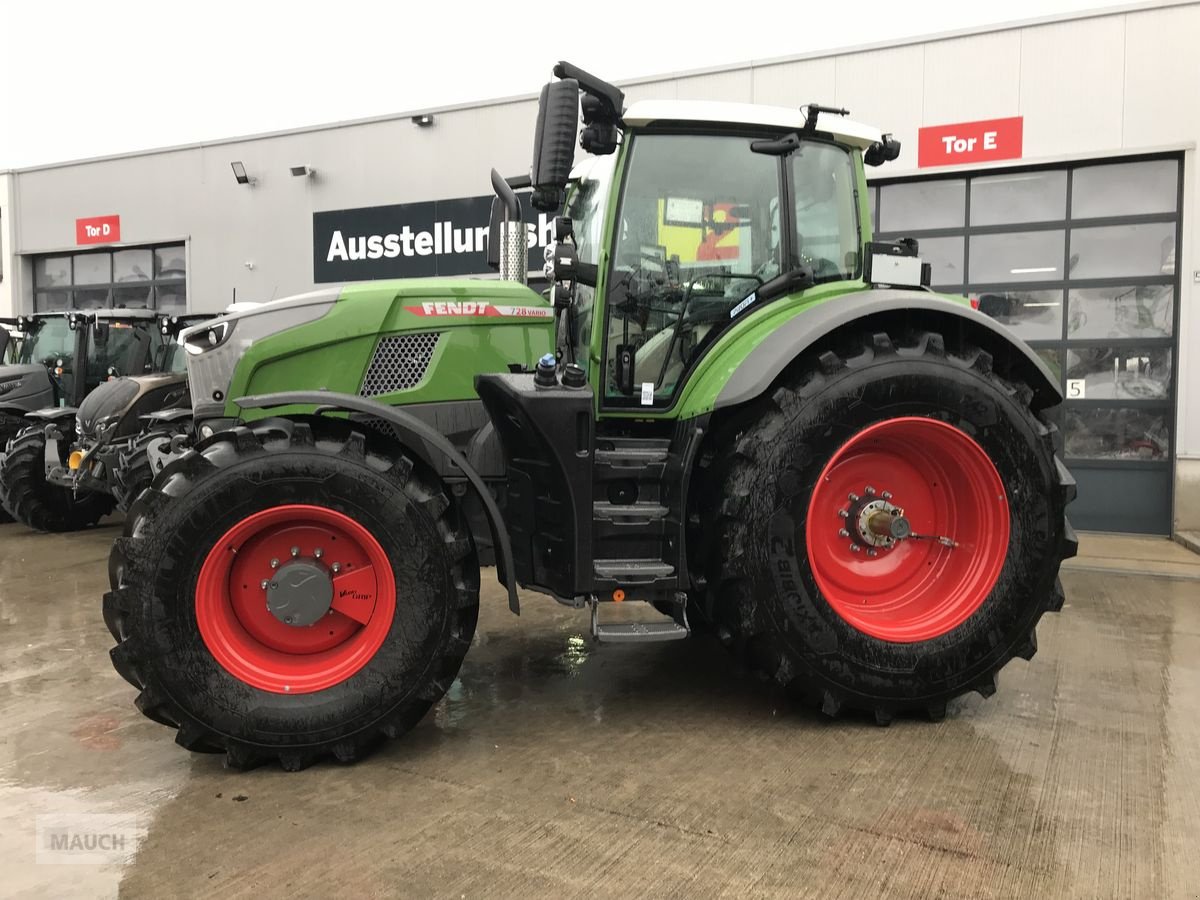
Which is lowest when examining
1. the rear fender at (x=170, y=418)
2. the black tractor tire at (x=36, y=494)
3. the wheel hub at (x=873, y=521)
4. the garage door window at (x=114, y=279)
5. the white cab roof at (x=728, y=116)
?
the black tractor tire at (x=36, y=494)

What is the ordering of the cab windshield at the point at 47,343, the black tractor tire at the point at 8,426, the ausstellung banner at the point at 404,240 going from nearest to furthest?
the black tractor tire at the point at 8,426, the cab windshield at the point at 47,343, the ausstellung banner at the point at 404,240

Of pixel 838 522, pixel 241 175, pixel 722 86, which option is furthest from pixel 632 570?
pixel 241 175

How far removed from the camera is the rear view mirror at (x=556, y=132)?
118 inches

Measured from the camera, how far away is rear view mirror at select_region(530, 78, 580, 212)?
3004 millimetres

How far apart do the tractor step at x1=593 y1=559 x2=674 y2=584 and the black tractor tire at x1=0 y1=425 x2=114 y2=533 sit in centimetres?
673

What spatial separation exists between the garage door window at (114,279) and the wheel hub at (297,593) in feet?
37.7

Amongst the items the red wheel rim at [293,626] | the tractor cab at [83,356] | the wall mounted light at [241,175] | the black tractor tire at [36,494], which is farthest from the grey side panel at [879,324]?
the wall mounted light at [241,175]

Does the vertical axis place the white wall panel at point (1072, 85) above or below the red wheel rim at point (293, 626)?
above

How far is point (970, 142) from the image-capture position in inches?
335

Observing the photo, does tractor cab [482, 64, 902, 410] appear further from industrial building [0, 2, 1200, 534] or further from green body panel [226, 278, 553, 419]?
industrial building [0, 2, 1200, 534]

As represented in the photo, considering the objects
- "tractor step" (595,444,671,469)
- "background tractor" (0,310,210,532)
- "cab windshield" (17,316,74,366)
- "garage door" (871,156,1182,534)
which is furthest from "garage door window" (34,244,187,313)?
"tractor step" (595,444,671,469)

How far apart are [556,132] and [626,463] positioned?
1234 mm

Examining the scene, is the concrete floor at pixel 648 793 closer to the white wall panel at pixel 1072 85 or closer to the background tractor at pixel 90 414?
the background tractor at pixel 90 414

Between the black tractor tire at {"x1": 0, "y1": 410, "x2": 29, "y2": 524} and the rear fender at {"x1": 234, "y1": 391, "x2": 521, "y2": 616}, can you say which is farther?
the black tractor tire at {"x1": 0, "y1": 410, "x2": 29, "y2": 524}
